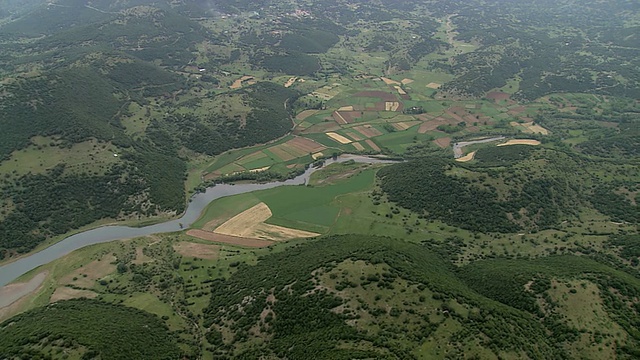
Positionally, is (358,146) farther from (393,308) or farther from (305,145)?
(393,308)

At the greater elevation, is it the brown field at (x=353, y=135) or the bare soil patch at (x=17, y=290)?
the bare soil patch at (x=17, y=290)

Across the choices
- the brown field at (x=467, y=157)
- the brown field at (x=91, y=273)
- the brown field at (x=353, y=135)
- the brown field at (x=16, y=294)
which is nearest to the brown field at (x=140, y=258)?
the brown field at (x=91, y=273)

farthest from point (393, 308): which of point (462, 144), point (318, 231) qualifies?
point (462, 144)

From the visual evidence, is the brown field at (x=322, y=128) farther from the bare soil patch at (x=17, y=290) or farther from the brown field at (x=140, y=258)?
the bare soil patch at (x=17, y=290)

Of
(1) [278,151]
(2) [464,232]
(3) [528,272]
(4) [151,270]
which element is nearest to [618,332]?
(3) [528,272]

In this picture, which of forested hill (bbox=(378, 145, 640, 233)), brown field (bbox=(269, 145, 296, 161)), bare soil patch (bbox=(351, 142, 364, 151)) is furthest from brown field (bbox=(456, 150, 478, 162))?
brown field (bbox=(269, 145, 296, 161))

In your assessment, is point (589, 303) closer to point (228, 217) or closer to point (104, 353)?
point (104, 353)
